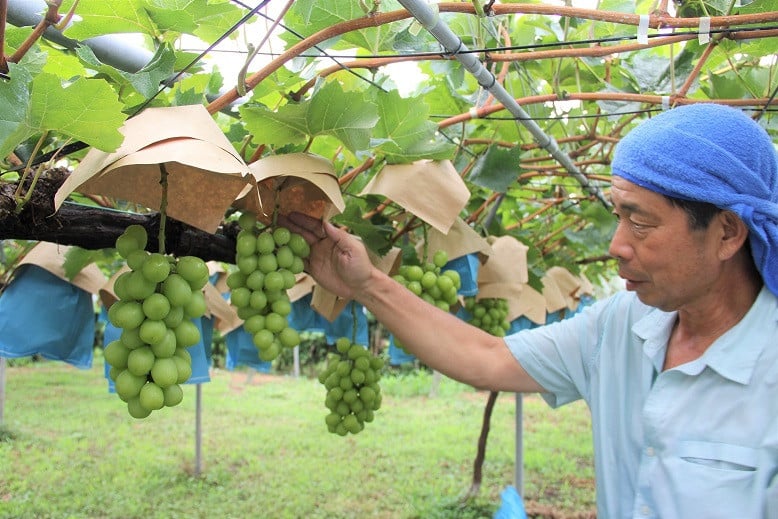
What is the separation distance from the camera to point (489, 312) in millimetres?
2283

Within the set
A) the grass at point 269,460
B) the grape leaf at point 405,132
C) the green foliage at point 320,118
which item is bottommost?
the grass at point 269,460

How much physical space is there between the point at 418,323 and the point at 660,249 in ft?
2.00

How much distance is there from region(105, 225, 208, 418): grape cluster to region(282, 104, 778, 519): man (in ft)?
1.32

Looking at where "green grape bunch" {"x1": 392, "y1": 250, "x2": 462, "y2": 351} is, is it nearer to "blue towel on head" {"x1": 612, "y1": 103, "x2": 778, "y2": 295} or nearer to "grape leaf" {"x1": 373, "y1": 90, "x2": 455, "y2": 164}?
"grape leaf" {"x1": 373, "y1": 90, "x2": 455, "y2": 164}

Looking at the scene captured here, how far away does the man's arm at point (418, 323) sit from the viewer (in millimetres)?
1441

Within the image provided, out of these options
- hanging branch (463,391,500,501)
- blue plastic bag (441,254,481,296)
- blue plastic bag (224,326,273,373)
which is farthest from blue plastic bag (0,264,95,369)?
hanging branch (463,391,500,501)

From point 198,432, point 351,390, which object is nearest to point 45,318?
point 351,390

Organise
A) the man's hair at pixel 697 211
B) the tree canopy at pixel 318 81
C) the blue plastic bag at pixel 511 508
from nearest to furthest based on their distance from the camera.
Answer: the tree canopy at pixel 318 81
the man's hair at pixel 697 211
the blue plastic bag at pixel 511 508

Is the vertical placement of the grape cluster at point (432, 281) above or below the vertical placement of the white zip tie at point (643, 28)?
below

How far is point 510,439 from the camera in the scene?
6.73 m

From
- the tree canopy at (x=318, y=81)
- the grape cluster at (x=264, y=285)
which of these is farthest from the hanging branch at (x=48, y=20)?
the grape cluster at (x=264, y=285)

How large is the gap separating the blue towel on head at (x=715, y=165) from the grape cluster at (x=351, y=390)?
0.83 meters

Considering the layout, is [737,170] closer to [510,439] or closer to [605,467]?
[605,467]

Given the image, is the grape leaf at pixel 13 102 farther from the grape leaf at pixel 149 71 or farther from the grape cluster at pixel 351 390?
the grape cluster at pixel 351 390
